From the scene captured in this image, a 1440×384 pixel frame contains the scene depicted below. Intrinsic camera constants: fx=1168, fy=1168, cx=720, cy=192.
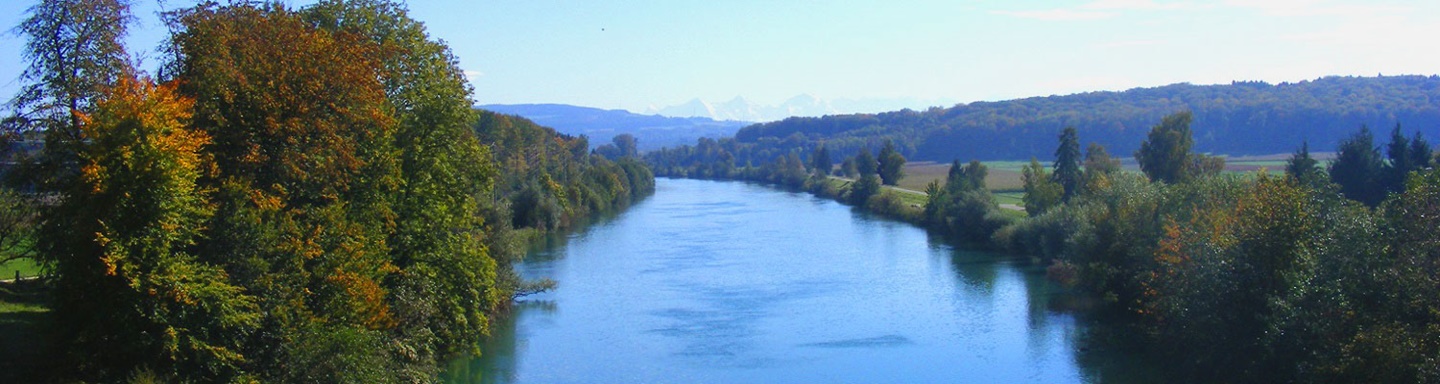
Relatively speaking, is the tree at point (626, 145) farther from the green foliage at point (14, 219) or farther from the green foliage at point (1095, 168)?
the green foliage at point (14, 219)

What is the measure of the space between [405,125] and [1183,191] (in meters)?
17.6

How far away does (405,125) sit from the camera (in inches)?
679

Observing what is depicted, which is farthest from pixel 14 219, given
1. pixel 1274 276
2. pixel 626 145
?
pixel 626 145

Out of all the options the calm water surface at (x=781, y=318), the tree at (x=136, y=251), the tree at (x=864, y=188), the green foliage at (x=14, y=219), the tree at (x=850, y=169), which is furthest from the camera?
the tree at (x=850, y=169)

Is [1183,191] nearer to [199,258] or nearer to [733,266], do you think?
[733,266]

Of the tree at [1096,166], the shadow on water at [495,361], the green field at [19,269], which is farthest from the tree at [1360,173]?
the green field at [19,269]

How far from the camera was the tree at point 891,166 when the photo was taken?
7075 cm

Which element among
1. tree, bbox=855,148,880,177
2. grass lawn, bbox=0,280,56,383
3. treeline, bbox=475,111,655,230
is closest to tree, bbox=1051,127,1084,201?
treeline, bbox=475,111,655,230

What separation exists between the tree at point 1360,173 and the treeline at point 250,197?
26.0 m

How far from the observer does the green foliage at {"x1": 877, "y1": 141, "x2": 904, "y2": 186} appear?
7075 cm

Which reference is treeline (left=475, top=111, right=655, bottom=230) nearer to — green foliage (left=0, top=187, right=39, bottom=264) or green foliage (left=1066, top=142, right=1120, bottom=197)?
green foliage (left=0, top=187, right=39, bottom=264)

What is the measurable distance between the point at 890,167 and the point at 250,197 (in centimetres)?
6037

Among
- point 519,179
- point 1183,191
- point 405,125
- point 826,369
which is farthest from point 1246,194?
point 519,179

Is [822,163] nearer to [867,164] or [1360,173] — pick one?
[867,164]
